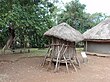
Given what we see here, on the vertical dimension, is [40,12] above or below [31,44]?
above

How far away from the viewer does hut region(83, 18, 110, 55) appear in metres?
19.4

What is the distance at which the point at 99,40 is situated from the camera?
→ 19.4 metres

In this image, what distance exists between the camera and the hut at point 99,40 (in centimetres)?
1944

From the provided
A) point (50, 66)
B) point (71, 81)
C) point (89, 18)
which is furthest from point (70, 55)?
point (89, 18)

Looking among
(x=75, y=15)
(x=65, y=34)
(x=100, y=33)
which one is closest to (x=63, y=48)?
(x=65, y=34)

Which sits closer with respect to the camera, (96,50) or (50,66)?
(50,66)

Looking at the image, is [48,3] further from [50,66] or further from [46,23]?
[50,66]

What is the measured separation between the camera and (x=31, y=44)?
2769 cm

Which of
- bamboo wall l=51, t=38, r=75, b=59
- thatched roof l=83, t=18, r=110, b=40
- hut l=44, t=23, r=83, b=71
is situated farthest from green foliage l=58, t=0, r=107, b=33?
bamboo wall l=51, t=38, r=75, b=59

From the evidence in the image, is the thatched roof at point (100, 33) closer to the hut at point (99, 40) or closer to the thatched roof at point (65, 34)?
the hut at point (99, 40)

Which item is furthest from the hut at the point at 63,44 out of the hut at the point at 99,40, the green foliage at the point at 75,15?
the green foliage at the point at 75,15

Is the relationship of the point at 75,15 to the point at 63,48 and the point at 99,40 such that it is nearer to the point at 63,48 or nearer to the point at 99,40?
the point at 99,40

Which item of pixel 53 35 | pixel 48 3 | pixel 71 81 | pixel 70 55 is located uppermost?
pixel 48 3

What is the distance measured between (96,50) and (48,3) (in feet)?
23.9
